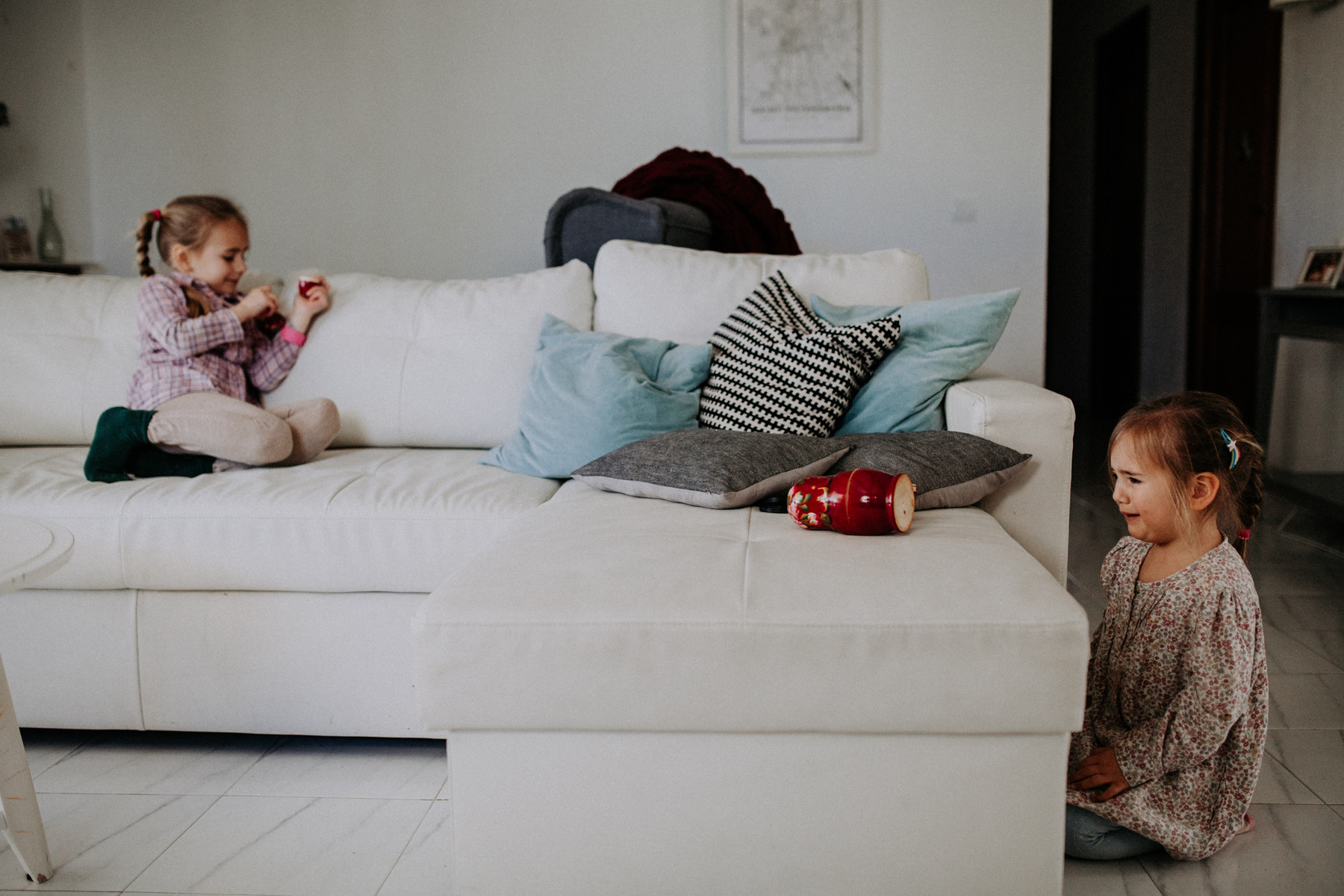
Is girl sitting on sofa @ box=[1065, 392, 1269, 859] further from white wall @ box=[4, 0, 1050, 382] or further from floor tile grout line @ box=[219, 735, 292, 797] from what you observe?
white wall @ box=[4, 0, 1050, 382]

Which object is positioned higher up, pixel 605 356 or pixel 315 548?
pixel 605 356

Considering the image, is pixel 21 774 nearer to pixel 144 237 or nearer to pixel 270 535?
pixel 270 535

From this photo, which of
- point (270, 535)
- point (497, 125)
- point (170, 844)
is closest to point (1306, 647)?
point (270, 535)

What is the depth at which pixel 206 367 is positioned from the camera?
2264mm

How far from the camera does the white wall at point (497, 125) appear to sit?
412 cm

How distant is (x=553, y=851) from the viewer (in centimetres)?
125

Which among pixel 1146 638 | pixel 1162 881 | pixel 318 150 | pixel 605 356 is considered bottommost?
pixel 1162 881

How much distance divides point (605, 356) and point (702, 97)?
2547 mm

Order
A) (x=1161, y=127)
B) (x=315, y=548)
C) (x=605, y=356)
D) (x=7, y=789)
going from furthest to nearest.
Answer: (x=1161, y=127) < (x=605, y=356) < (x=315, y=548) < (x=7, y=789)

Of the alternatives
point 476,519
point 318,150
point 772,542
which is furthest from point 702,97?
point 772,542

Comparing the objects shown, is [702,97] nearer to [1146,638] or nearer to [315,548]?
[315,548]

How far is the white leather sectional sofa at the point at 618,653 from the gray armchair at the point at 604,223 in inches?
38.5

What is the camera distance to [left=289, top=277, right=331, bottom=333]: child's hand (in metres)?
2.39

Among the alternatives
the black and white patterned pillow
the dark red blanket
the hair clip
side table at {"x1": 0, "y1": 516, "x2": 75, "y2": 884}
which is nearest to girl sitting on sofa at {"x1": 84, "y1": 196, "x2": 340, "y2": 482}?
side table at {"x1": 0, "y1": 516, "x2": 75, "y2": 884}
